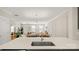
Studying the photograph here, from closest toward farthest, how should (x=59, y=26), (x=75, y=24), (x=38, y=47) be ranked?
(x=38, y=47)
(x=75, y=24)
(x=59, y=26)

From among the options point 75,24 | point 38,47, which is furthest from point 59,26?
point 38,47

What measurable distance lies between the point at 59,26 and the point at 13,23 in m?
1.01

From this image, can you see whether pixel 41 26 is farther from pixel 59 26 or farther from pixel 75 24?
pixel 75 24

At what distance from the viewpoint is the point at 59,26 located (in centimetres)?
219

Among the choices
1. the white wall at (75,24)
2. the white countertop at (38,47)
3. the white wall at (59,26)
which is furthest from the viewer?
the white wall at (59,26)

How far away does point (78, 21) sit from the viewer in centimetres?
199

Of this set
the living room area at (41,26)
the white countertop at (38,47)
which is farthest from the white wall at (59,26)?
the white countertop at (38,47)

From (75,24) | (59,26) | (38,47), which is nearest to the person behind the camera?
(38,47)

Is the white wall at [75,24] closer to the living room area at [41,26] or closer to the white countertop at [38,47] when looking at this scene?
the living room area at [41,26]

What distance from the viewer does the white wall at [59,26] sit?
6.89 ft
